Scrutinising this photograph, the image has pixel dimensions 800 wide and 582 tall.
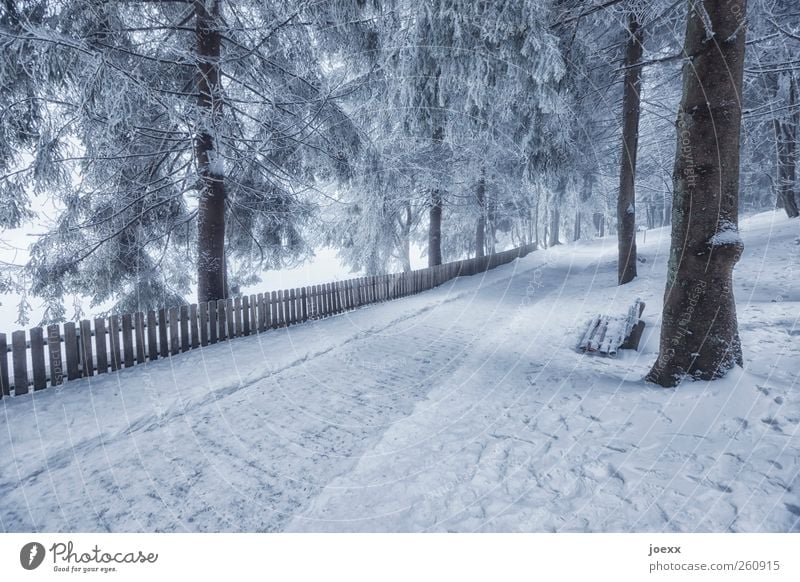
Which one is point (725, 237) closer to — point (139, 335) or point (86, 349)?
point (139, 335)

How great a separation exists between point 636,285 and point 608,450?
8804mm

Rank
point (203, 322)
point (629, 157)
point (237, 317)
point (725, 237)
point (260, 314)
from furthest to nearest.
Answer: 1. point (629, 157)
2. point (260, 314)
3. point (237, 317)
4. point (203, 322)
5. point (725, 237)

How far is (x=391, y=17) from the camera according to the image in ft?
23.2

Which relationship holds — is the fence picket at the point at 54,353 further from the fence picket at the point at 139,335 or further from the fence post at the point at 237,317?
the fence post at the point at 237,317

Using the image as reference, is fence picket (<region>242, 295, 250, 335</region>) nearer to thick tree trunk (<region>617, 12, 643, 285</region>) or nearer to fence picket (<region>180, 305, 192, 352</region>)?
fence picket (<region>180, 305, 192, 352</region>)

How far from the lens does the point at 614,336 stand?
648cm

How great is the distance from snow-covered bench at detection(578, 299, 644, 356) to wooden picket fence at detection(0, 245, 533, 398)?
6781mm

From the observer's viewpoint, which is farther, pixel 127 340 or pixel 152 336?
pixel 152 336

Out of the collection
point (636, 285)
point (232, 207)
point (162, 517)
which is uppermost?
point (232, 207)

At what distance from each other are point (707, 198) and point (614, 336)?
10.3 feet

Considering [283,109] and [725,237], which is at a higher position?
[283,109]

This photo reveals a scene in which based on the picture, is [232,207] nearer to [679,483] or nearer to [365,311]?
[365,311]

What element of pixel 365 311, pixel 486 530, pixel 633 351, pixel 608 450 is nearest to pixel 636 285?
pixel 633 351

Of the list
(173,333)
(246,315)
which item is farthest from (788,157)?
(173,333)
